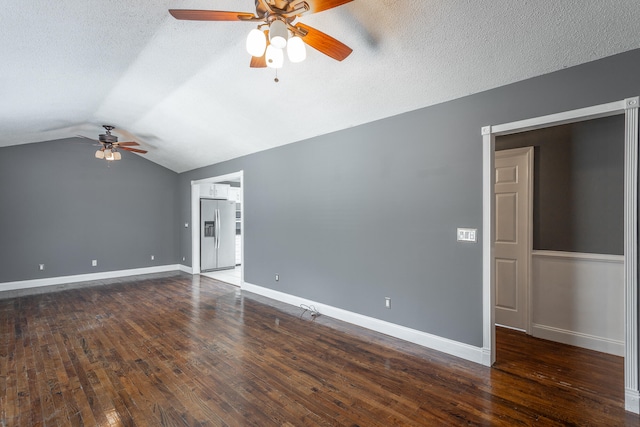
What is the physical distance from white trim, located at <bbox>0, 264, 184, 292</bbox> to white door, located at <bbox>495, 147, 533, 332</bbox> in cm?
729

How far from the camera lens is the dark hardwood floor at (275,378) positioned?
7.27 ft

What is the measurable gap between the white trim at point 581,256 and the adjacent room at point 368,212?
0.02 m

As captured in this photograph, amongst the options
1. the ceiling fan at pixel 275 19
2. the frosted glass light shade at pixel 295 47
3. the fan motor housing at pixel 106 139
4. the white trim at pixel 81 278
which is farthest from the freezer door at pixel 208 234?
the frosted glass light shade at pixel 295 47

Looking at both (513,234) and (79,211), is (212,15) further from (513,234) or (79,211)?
(79,211)

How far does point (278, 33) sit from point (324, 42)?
416 millimetres

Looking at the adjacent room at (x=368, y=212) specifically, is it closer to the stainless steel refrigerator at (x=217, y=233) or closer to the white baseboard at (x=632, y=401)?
the white baseboard at (x=632, y=401)

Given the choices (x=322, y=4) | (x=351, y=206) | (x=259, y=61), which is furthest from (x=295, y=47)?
(x=351, y=206)

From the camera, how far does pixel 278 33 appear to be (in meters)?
1.78

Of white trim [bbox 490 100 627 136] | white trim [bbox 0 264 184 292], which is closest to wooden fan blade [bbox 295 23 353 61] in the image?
white trim [bbox 490 100 627 136]

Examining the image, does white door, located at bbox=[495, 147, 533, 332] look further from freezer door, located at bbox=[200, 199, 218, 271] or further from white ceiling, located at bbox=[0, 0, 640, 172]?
freezer door, located at bbox=[200, 199, 218, 271]

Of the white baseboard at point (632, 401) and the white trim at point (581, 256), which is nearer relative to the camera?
the white baseboard at point (632, 401)

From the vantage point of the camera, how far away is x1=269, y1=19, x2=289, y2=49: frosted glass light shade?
1781 mm

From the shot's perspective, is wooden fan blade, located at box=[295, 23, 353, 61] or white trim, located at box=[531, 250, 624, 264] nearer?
wooden fan blade, located at box=[295, 23, 353, 61]

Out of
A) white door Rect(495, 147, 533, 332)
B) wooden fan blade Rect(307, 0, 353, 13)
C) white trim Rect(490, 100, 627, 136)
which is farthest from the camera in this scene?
white door Rect(495, 147, 533, 332)
